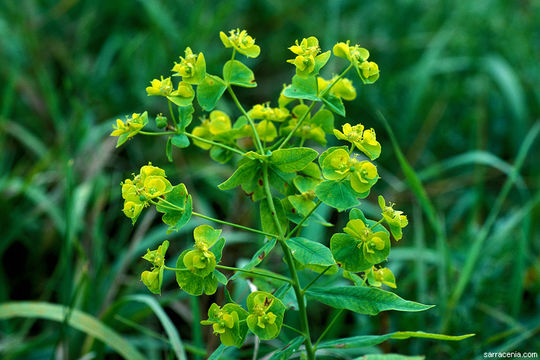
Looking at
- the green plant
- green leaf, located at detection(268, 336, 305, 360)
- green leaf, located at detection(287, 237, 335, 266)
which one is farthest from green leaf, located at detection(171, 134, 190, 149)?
green leaf, located at detection(268, 336, 305, 360)

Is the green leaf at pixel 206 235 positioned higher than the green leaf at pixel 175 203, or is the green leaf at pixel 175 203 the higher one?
the green leaf at pixel 175 203

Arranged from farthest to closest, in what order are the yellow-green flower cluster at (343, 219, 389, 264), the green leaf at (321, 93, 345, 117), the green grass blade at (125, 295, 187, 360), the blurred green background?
the blurred green background < the green grass blade at (125, 295, 187, 360) < the green leaf at (321, 93, 345, 117) < the yellow-green flower cluster at (343, 219, 389, 264)

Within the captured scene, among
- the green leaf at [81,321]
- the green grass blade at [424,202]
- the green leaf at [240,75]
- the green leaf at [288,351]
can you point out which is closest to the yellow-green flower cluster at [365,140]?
the green leaf at [240,75]

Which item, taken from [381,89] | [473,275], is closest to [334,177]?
[473,275]

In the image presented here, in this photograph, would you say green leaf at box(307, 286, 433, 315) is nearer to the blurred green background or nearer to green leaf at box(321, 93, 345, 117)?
green leaf at box(321, 93, 345, 117)

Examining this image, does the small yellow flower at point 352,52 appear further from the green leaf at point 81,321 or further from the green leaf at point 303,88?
the green leaf at point 81,321

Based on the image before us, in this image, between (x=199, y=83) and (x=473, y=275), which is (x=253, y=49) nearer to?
(x=199, y=83)
